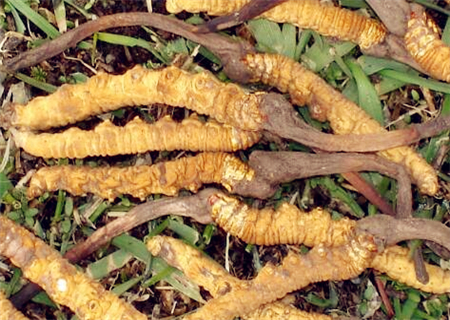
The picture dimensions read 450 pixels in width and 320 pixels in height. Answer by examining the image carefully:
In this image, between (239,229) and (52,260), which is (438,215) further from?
(52,260)

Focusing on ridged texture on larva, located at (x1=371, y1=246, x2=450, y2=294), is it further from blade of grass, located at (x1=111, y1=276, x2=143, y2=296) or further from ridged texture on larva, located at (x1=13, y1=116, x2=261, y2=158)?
blade of grass, located at (x1=111, y1=276, x2=143, y2=296)

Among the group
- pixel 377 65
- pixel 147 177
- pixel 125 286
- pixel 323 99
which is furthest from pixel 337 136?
pixel 125 286

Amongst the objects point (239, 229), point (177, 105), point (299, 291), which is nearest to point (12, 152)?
point (177, 105)

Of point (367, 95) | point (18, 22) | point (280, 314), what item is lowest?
point (280, 314)

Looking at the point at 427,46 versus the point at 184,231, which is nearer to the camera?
the point at 427,46

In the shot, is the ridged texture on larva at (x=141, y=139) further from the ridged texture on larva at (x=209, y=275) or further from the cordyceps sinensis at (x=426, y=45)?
the cordyceps sinensis at (x=426, y=45)

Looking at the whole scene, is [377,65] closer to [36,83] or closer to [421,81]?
[421,81]
